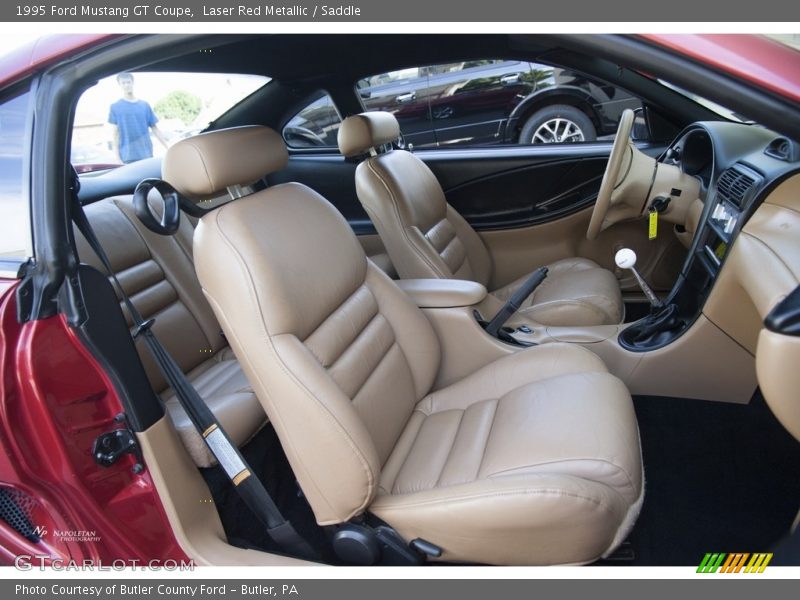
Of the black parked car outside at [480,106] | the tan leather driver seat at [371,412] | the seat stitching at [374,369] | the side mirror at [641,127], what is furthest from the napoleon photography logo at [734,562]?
the black parked car outside at [480,106]

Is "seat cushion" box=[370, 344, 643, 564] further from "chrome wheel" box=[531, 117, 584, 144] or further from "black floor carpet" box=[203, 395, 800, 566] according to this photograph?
"chrome wheel" box=[531, 117, 584, 144]

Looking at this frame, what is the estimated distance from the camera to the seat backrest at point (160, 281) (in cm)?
198

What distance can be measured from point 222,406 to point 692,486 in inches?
56.1

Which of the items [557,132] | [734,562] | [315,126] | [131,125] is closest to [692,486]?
[734,562]

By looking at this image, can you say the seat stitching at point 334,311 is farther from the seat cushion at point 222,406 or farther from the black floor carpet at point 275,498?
the black floor carpet at point 275,498

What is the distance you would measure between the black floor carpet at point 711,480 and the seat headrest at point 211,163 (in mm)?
1421

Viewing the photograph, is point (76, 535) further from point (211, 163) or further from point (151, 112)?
point (151, 112)

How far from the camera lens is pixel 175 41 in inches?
43.6

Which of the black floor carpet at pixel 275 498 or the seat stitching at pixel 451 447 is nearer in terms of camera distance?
the seat stitching at pixel 451 447

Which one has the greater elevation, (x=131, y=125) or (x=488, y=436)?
(x=131, y=125)

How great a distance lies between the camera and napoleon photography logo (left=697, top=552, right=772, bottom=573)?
46.6 inches

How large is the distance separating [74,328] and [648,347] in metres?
1.69

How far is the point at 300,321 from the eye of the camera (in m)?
1.33

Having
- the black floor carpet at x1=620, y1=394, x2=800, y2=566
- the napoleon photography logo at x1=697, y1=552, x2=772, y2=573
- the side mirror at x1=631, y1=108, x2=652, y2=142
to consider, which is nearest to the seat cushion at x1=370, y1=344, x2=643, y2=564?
the napoleon photography logo at x1=697, y1=552, x2=772, y2=573
